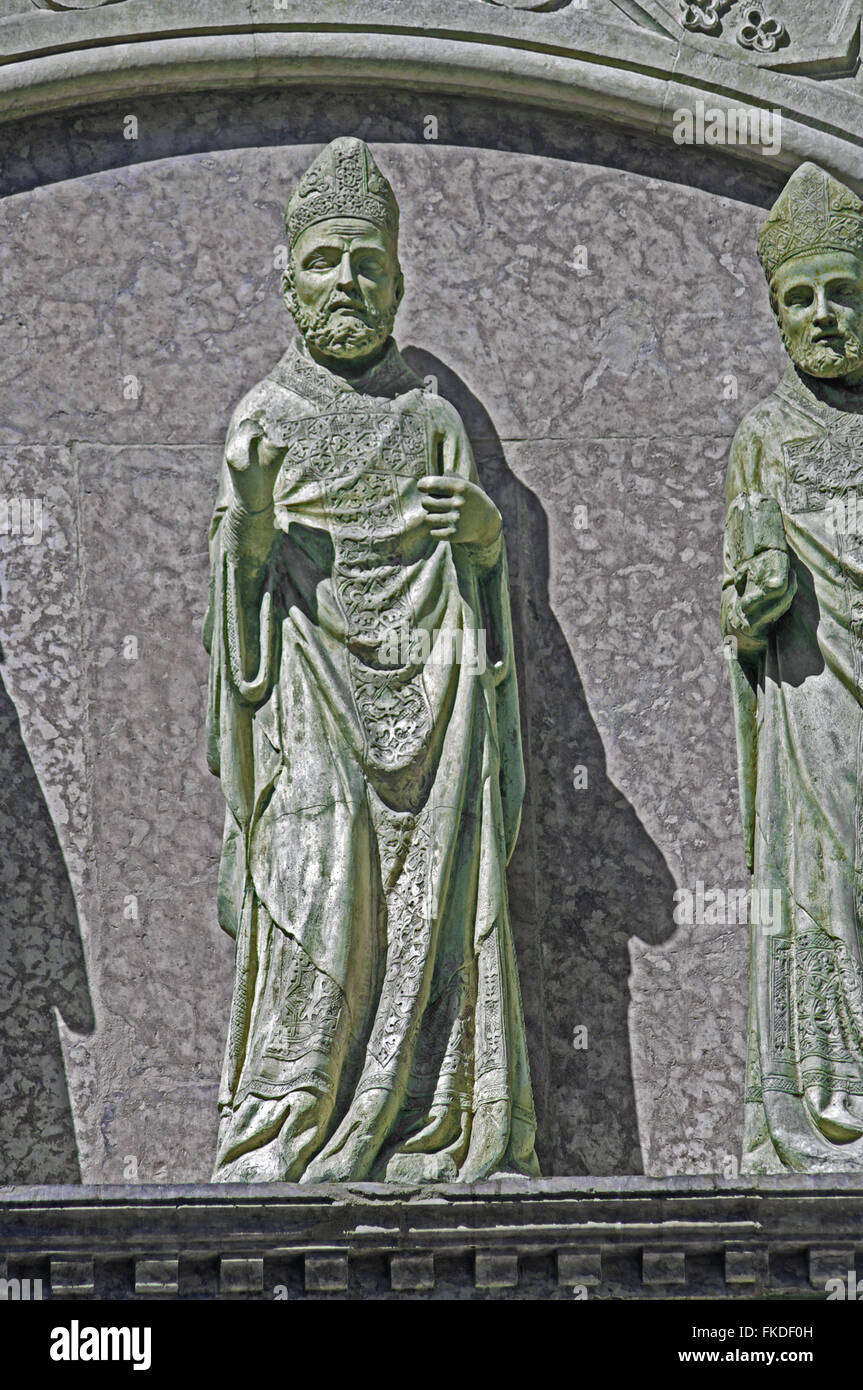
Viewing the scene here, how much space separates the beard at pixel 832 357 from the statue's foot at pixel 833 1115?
→ 6.60 feet

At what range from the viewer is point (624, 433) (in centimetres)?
974

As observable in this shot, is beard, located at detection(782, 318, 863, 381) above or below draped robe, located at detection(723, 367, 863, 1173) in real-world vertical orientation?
above

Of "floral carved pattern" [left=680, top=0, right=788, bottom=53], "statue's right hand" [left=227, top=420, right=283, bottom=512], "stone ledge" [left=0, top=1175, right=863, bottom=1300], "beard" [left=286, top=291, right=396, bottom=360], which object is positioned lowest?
"stone ledge" [left=0, top=1175, right=863, bottom=1300]

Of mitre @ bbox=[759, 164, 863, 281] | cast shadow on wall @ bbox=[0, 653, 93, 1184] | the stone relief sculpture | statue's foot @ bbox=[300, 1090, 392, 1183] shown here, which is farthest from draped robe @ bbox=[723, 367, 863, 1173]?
cast shadow on wall @ bbox=[0, 653, 93, 1184]

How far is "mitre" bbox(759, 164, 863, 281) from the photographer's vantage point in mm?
9055

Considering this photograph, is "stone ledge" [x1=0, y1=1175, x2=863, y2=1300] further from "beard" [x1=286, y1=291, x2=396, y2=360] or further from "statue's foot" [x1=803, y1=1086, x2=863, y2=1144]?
"beard" [x1=286, y1=291, x2=396, y2=360]

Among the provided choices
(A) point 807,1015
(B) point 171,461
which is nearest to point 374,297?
(B) point 171,461

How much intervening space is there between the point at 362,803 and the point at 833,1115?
58.1 inches

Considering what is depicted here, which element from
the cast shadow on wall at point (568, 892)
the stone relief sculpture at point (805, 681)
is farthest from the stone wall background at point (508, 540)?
the stone relief sculpture at point (805, 681)

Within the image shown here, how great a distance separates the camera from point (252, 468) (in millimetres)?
8781

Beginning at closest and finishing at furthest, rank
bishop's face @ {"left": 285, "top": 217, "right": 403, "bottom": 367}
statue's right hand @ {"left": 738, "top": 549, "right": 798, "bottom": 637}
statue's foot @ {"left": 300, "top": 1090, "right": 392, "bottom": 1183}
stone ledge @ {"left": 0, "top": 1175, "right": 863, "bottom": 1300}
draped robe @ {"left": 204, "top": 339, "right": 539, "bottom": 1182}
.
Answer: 1. stone ledge @ {"left": 0, "top": 1175, "right": 863, "bottom": 1300}
2. statue's foot @ {"left": 300, "top": 1090, "right": 392, "bottom": 1183}
3. draped robe @ {"left": 204, "top": 339, "right": 539, "bottom": 1182}
4. statue's right hand @ {"left": 738, "top": 549, "right": 798, "bottom": 637}
5. bishop's face @ {"left": 285, "top": 217, "right": 403, "bottom": 367}

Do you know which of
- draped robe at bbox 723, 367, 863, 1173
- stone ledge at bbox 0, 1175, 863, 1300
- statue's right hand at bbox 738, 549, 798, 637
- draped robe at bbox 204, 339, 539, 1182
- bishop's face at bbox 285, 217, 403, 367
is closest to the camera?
stone ledge at bbox 0, 1175, 863, 1300

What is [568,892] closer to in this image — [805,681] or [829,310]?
[805,681]

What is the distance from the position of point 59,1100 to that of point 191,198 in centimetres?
279
